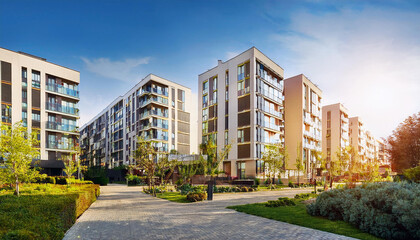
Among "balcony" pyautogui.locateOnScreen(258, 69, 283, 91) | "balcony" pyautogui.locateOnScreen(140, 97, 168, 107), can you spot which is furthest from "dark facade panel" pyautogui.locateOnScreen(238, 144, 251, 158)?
"balcony" pyautogui.locateOnScreen(140, 97, 168, 107)

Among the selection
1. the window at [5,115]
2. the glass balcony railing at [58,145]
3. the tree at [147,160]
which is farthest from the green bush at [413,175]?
the window at [5,115]

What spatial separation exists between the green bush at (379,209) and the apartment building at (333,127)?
243 feet

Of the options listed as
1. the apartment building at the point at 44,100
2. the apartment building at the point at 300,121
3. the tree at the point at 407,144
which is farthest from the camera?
the apartment building at the point at 300,121

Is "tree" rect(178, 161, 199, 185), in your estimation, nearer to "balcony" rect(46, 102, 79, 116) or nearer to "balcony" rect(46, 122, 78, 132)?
"balcony" rect(46, 122, 78, 132)

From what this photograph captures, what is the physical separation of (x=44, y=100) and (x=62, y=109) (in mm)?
2975

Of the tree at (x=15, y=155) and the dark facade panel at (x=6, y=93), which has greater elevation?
the dark facade panel at (x=6, y=93)

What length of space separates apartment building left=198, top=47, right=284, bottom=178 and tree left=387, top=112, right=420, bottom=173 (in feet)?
64.7

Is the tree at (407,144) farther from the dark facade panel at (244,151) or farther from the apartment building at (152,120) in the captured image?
the apartment building at (152,120)

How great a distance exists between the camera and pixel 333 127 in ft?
269

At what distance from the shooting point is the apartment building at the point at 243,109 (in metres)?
46.0

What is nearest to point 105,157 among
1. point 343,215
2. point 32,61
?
point 32,61

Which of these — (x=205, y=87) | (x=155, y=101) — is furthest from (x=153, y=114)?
(x=205, y=87)

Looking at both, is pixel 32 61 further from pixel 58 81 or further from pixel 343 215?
pixel 343 215

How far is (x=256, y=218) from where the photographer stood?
1170 centimetres
